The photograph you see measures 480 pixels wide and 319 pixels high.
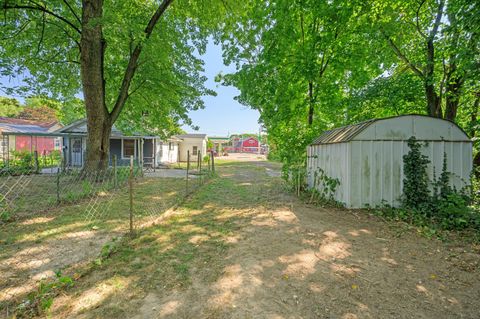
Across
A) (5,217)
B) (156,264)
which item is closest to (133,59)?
(5,217)

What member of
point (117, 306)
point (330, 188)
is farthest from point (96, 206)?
point (330, 188)

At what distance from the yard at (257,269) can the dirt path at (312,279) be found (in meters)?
0.01

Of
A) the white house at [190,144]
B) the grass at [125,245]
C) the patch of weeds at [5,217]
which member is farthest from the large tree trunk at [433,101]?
the white house at [190,144]

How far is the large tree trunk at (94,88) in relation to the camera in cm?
775

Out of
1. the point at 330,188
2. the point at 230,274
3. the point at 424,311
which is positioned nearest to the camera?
the point at 424,311

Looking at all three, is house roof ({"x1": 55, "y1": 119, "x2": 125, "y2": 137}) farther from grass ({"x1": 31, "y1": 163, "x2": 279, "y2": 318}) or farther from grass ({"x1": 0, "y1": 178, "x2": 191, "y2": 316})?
grass ({"x1": 31, "y1": 163, "x2": 279, "y2": 318})

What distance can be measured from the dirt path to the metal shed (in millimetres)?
1303

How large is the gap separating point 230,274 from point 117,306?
4.07ft

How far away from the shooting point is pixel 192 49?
1108 centimetres

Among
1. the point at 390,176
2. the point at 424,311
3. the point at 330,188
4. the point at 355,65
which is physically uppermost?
the point at 355,65

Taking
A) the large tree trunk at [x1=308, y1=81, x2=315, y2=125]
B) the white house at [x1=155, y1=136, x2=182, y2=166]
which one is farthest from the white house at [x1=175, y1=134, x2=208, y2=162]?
the large tree trunk at [x1=308, y1=81, x2=315, y2=125]

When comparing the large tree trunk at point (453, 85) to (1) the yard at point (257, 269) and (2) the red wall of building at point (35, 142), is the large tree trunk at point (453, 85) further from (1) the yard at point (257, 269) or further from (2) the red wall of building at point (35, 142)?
(2) the red wall of building at point (35, 142)

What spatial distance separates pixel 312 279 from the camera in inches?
106

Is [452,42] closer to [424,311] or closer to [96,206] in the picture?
[424,311]
